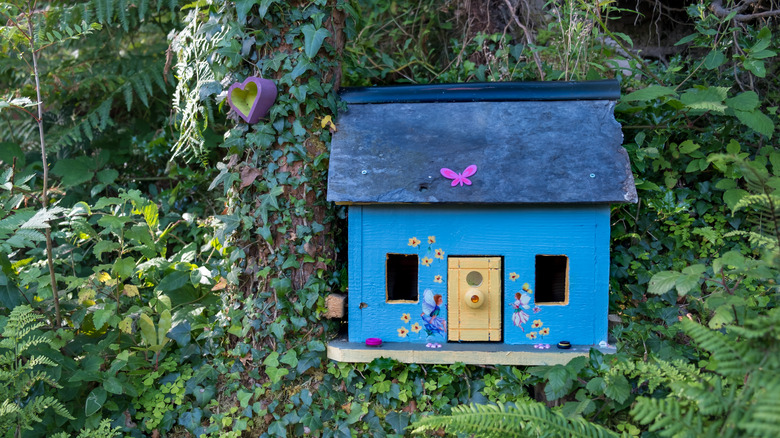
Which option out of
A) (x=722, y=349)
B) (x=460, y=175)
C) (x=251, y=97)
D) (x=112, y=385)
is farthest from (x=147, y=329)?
(x=722, y=349)

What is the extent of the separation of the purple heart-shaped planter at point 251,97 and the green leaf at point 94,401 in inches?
56.1

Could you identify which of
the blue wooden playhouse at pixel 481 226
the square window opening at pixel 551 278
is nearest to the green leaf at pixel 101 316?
the blue wooden playhouse at pixel 481 226

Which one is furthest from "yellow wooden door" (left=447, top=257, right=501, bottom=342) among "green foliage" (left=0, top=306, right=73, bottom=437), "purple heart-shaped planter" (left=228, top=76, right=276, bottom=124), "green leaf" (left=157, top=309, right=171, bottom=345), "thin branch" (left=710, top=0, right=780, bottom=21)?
"thin branch" (left=710, top=0, right=780, bottom=21)

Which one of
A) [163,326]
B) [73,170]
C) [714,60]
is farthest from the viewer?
[73,170]

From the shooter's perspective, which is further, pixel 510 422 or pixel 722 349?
pixel 510 422

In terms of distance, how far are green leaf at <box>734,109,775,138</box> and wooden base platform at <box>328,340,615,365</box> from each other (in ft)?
4.53

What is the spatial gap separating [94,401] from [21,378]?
0.31 m

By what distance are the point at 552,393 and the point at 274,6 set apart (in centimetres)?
217

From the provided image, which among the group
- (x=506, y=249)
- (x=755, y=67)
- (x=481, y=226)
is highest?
(x=755, y=67)

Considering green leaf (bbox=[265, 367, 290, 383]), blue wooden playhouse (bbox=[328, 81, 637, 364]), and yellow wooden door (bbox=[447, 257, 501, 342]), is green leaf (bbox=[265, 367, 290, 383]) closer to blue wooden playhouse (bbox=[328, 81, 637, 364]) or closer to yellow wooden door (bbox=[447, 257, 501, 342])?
blue wooden playhouse (bbox=[328, 81, 637, 364])

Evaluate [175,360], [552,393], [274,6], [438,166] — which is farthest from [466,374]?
[274,6]

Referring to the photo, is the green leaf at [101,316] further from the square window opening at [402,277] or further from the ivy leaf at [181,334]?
the square window opening at [402,277]

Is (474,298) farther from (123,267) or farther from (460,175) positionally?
(123,267)

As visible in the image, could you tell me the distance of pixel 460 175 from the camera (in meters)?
2.56
